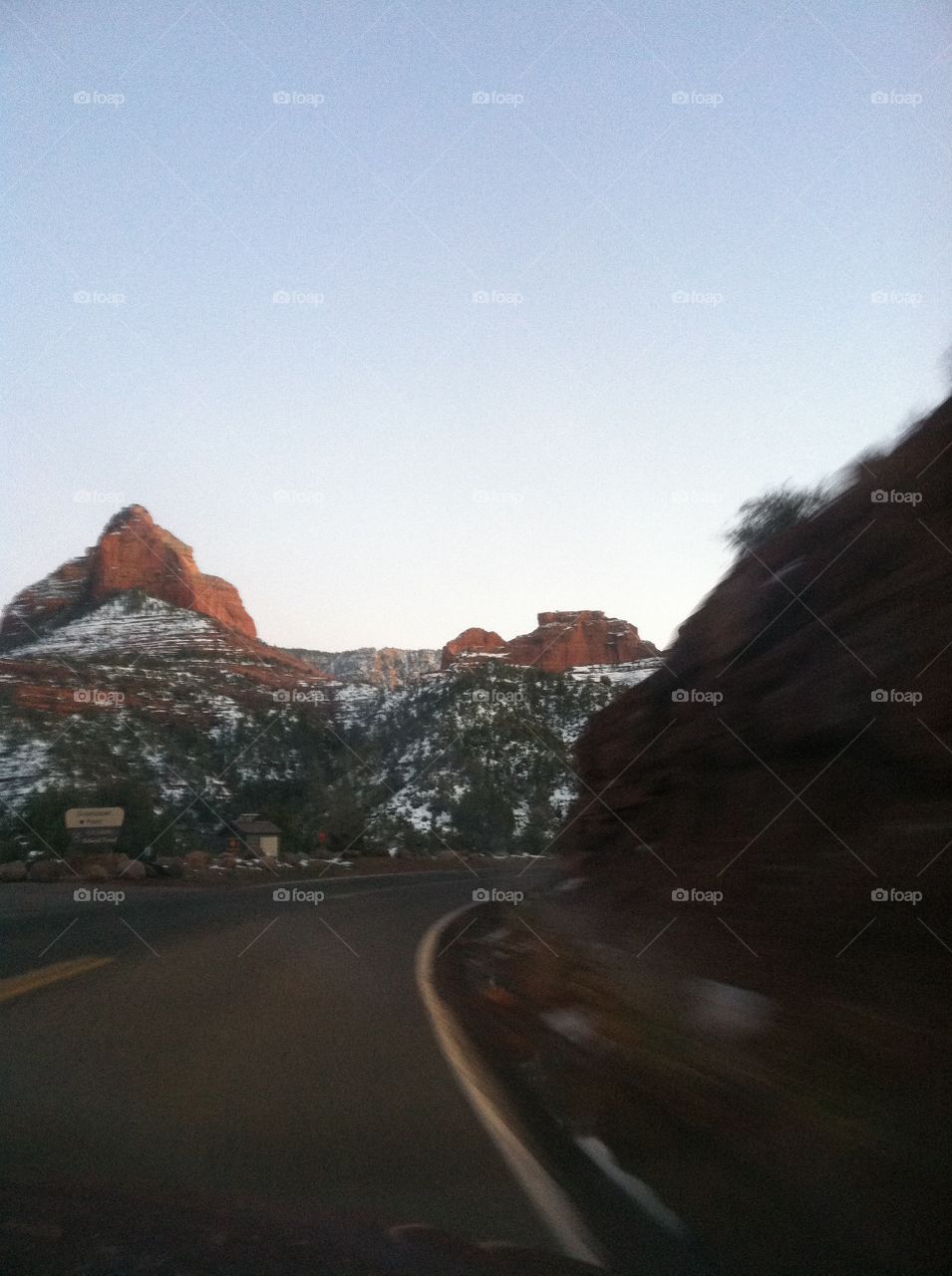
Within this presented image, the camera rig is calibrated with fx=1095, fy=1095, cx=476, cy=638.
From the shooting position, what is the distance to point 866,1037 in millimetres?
5684

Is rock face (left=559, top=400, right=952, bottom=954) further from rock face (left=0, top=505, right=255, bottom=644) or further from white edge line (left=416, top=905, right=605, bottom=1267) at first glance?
rock face (left=0, top=505, right=255, bottom=644)

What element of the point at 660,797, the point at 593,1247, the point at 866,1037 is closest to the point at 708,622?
the point at 660,797

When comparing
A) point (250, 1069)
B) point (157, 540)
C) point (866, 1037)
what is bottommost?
point (250, 1069)

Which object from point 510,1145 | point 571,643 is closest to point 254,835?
point 571,643

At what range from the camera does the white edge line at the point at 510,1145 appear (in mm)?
4113

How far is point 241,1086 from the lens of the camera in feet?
21.4

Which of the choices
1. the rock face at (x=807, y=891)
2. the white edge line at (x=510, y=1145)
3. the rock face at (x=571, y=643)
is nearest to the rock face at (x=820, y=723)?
the rock face at (x=807, y=891)

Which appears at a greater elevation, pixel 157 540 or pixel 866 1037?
pixel 157 540

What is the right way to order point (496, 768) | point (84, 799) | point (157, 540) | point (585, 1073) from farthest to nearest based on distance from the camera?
point (157, 540), point (84, 799), point (496, 768), point (585, 1073)

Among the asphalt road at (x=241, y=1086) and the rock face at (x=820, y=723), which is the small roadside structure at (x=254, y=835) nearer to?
the asphalt road at (x=241, y=1086)

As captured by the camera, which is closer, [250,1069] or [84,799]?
[250,1069]

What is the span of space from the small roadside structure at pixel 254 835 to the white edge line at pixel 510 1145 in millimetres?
20287

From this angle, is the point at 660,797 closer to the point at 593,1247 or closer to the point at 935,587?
the point at 935,587

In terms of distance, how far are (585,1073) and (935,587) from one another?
4.34 metres
